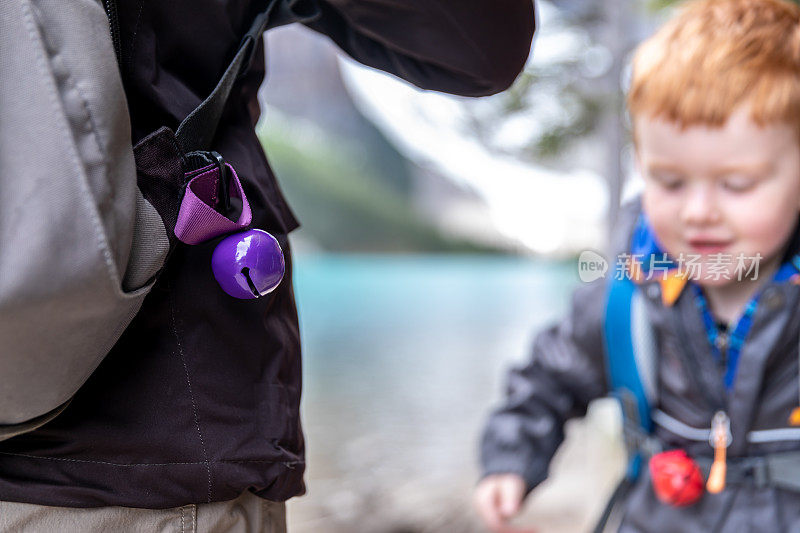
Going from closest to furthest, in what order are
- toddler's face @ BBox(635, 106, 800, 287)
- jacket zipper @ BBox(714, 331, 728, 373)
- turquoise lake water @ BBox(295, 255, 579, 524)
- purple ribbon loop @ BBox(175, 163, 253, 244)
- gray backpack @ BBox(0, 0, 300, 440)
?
gray backpack @ BBox(0, 0, 300, 440), purple ribbon loop @ BBox(175, 163, 253, 244), toddler's face @ BBox(635, 106, 800, 287), jacket zipper @ BBox(714, 331, 728, 373), turquoise lake water @ BBox(295, 255, 579, 524)

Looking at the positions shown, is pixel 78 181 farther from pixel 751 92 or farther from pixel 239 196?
pixel 751 92

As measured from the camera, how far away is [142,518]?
0.65 metres

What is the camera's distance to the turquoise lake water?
3587 mm

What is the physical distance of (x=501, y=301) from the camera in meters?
12.5

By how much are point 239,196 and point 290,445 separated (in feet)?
0.74

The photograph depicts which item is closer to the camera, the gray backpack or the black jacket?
the gray backpack

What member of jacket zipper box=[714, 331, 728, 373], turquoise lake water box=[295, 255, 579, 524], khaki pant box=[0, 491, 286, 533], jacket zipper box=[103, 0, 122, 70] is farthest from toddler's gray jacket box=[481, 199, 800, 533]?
jacket zipper box=[103, 0, 122, 70]

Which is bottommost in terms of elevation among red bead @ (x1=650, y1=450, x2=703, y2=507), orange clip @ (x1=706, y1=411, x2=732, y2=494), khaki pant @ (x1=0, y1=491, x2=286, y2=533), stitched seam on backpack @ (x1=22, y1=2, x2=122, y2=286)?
red bead @ (x1=650, y1=450, x2=703, y2=507)

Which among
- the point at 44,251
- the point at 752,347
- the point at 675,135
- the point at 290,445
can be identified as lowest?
the point at 752,347

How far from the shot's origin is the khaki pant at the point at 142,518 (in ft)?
2.01

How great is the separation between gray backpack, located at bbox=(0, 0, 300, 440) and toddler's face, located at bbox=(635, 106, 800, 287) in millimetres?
788

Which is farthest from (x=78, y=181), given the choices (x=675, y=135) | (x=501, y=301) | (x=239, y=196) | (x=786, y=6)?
(x=501, y=301)

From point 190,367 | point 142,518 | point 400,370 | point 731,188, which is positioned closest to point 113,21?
point 190,367

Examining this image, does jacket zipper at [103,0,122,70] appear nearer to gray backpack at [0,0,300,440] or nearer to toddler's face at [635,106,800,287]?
gray backpack at [0,0,300,440]
